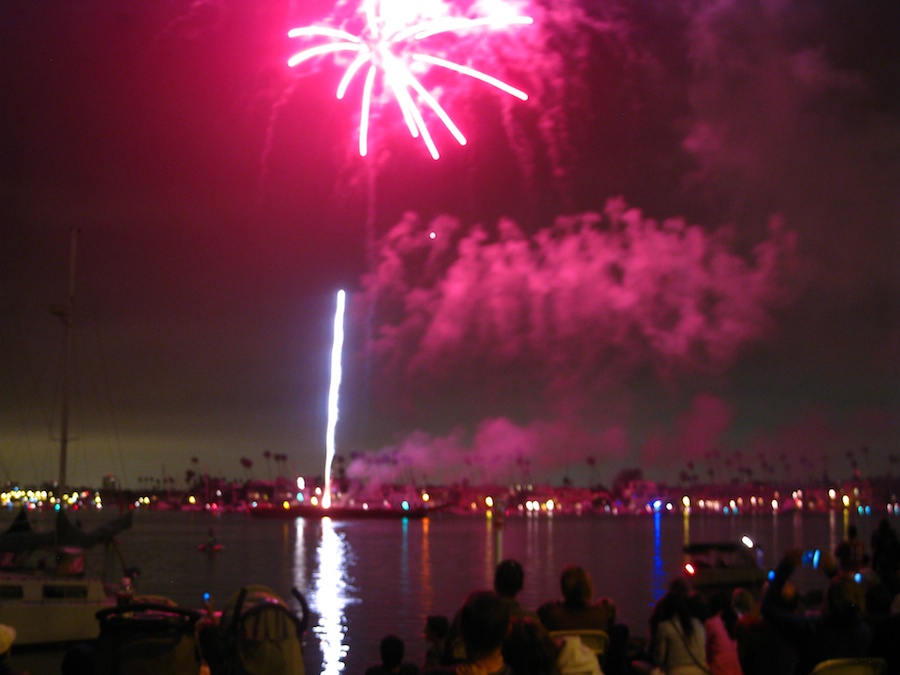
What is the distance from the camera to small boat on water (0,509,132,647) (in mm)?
25391

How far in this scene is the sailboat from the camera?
25.4 meters

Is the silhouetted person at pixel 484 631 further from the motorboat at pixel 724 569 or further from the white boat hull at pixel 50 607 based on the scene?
the motorboat at pixel 724 569

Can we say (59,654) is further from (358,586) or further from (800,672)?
(358,586)

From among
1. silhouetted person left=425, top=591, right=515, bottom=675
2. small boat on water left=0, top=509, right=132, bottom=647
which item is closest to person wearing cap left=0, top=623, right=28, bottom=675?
silhouetted person left=425, top=591, right=515, bottom=675

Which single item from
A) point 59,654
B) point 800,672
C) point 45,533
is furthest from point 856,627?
point 45,533

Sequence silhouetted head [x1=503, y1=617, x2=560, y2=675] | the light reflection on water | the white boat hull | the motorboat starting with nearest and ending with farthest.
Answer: silhouetted head [x1=503, y1=617, x2=560, y2=675], the white boat hull, the light reflection on water, the motorboat

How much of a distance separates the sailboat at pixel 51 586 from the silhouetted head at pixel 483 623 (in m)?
21.2

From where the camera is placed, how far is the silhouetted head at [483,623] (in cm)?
474

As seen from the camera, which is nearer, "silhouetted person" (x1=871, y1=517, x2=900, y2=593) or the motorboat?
"silhouetted person" (x1=871, y1=517, x2=900, y2=593)

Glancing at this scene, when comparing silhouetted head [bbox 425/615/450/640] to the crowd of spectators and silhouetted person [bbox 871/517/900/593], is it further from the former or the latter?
silhouetted person [bbox 871/517/900/593]

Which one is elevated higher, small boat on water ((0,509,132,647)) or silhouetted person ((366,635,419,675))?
silhouetted person ((366,635,419,675))

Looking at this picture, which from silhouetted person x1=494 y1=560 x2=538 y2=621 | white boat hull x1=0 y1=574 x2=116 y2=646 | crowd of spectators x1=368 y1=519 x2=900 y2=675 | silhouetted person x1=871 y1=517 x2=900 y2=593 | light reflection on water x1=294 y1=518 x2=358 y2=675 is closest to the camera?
crowd of spectators x1=368 y1=519 x2=900 y2=675

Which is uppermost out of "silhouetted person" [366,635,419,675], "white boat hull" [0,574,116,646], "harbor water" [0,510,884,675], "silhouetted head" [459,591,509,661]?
"silhouetted head" [459,591,509,661]

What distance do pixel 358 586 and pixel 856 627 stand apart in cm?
4739
